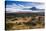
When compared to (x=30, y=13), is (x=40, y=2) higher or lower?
higher

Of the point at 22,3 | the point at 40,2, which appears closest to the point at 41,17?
the point at 40,2

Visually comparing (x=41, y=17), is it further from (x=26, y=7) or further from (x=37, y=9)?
(x=26, y=7)
